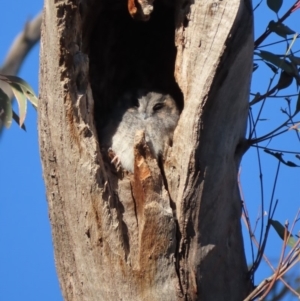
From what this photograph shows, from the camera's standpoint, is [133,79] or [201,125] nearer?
[201,125]

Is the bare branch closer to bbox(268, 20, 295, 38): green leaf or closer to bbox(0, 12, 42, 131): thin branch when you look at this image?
bbox(0, 12, 42, 131): thin branch

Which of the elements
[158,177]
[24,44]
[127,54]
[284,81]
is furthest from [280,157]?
[24,44]

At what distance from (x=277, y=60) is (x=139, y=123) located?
676mm

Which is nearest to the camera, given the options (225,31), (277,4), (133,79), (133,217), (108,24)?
(225,31)

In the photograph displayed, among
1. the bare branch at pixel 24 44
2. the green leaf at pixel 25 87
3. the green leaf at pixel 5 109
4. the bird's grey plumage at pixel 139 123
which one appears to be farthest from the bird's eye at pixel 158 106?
the bare branch at pixel 24 44

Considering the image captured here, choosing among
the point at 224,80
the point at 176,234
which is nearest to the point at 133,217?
the point at 176,234

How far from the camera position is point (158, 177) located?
2.32m

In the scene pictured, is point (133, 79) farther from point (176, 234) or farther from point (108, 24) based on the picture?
point (176, 234)

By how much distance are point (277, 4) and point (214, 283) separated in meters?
1.04

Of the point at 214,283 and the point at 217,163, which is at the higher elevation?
the point at 217,163

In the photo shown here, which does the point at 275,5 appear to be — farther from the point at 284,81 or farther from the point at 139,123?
the point at 139,123

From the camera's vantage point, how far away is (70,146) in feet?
7.51

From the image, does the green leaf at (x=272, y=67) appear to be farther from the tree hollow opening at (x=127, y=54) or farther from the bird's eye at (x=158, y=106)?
the bird's eye at (x=158, y=106)

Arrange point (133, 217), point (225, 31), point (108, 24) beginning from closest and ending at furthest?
point (225, 31) → point (133, 217) → point (108, 24)
